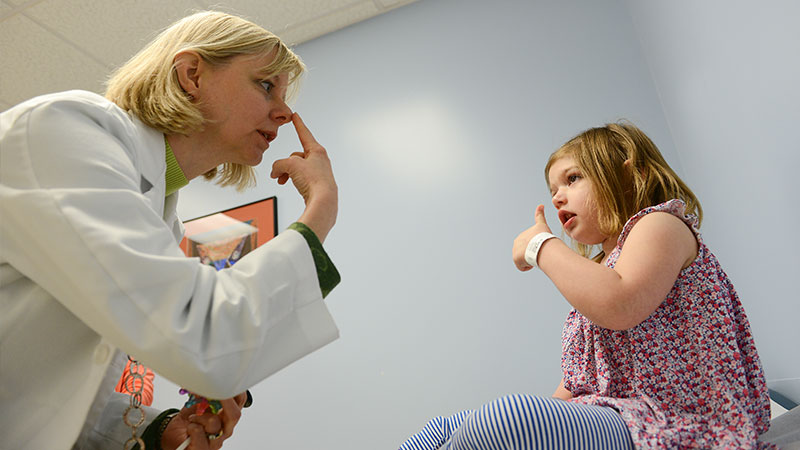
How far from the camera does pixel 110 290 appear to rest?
22.3 inches

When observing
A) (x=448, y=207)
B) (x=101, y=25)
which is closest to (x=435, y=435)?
(x=448, y=207)

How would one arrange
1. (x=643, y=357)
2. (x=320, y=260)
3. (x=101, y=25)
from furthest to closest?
(x=101, y=25)
(x=643, y=357)
(x=320, y=260)

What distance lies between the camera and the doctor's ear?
103 cm

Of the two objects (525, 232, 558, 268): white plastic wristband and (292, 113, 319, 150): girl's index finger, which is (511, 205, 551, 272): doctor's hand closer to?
(525, 232, 558, 268): white plastic wristband

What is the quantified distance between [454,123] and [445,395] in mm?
1020

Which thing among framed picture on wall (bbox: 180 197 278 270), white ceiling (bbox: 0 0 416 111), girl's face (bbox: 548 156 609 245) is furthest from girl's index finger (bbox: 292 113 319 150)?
white ceiling (bbox: 0 0 416 111)

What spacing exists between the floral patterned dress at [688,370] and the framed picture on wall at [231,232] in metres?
1.54

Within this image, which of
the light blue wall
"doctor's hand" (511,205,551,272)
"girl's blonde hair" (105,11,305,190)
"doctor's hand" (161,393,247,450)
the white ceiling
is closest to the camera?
"doctor's hand" (161,393,247,450)

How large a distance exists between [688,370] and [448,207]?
1.14m

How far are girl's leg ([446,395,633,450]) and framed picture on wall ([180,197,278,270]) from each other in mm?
1579

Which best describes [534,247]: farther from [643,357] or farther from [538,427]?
[538,427]

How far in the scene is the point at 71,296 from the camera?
605mm

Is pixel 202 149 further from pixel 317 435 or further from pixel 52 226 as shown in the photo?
pixel 317 435

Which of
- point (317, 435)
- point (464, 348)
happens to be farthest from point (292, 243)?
point (317, 435)
